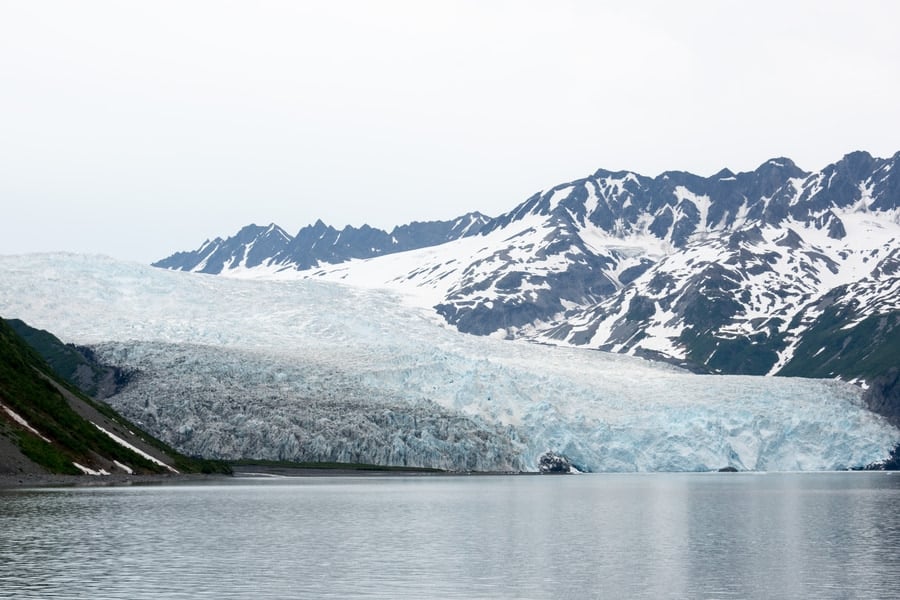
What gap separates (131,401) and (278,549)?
232ft

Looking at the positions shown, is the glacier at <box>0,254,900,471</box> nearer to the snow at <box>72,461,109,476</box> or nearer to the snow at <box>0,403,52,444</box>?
the snow at <box>72,461,109,476</box>

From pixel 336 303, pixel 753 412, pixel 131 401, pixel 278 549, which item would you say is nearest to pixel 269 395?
pixel 131 401

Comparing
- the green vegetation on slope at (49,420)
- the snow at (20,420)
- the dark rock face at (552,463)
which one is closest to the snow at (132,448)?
the green vegetation on slope at (49,420)

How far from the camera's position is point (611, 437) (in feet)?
400

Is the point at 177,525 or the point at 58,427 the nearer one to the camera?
the point at 177,525

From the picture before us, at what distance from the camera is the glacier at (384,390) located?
105 metres

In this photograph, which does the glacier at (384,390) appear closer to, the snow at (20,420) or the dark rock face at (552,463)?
the dark rock face at (552,463)

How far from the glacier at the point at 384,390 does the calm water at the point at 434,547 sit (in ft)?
119

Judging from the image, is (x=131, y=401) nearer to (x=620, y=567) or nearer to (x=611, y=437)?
(x=611, y=437)

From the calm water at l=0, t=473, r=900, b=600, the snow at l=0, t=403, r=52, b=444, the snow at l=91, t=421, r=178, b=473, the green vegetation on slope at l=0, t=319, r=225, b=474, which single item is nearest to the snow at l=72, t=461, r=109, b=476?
the green vegetation on slope at l=0, t=319, r=225, b=474

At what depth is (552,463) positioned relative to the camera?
11838cm

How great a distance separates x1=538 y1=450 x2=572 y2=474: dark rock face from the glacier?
2.52ft

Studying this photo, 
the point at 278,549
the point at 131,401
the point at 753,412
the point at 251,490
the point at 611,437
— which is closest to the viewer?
the point at 278,549

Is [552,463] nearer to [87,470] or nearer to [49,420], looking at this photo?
[87,470]
